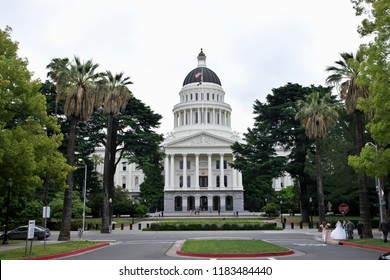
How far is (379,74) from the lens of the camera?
62.6 ft

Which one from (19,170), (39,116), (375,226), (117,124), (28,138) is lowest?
(375,226)

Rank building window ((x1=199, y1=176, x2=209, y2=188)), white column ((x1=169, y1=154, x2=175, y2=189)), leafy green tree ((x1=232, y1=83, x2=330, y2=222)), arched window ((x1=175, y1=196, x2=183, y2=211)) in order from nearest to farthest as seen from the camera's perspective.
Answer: leafy green tree ((x1=232, y1=83, x2=330, y2=222)) → white column ((x1=169, y1=154, x2=175, y2=189)) → arched window ((x1=175, y1=196, x2=183, y2=211)) → building window ((x1=199, y1=176, x2=209, y2=188))

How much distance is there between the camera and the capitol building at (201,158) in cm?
9844

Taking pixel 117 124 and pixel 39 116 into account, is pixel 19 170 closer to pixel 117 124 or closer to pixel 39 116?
pixel 39 116

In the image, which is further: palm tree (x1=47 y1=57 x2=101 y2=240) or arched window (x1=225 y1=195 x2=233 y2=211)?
arched window (x1=225 y1=195 x2=233 y2=211)

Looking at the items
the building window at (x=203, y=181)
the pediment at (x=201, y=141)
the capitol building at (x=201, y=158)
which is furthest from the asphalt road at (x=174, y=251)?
the building window at (x=203, y=181)

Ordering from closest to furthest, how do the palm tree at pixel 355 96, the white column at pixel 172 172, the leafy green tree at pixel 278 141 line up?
the palm tree at pixel 355 96, the leafy green tree at pixel 278 141, the white column at pixel 172 172

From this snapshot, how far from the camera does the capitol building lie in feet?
323

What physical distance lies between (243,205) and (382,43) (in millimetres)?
81092

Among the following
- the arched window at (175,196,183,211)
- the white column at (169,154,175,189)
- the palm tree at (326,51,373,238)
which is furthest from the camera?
the arched window at (175,196,183,211)

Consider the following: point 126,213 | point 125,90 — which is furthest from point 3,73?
point 126,213

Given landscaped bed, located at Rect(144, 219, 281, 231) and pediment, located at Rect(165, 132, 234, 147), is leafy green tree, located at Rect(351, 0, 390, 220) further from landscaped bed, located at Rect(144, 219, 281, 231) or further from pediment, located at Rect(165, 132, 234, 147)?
pediment, located at Rect(165, 132, 234, 147)

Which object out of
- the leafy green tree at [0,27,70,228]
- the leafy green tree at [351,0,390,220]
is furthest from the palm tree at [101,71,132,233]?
the leafy green tree at [351,0,390,220]

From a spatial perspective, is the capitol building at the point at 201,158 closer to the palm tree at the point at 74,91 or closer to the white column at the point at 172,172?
the white column at the point at 172,172
